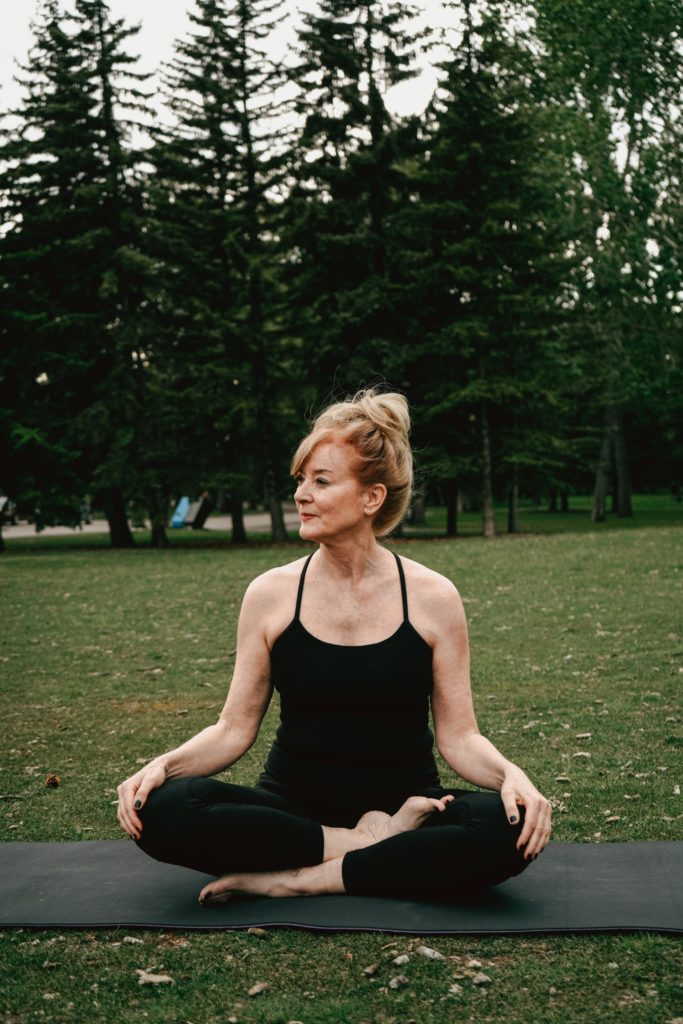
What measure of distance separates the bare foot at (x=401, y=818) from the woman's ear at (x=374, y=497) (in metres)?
1.07

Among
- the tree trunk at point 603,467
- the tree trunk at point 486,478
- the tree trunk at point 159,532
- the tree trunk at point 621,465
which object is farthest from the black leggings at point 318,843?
the tree trunk at point 621,465

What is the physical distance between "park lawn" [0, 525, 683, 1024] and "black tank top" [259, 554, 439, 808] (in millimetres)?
578

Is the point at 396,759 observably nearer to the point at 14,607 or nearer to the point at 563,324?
the point at 14,607

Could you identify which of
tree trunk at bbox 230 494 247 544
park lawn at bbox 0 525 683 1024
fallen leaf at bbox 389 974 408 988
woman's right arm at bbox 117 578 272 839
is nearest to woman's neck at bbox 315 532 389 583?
woman's right arm at bbox 117 578 272 839

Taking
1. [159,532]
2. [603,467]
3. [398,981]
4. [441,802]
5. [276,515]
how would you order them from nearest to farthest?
[398,981] < [441,802] < [276,515] < [159,532] < [603,467]

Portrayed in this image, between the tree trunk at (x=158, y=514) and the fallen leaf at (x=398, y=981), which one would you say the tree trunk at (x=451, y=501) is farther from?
the fallen leaf at (x=398, y=981)

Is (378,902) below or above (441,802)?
below

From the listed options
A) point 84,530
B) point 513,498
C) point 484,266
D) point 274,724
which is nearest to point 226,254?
point 484,266

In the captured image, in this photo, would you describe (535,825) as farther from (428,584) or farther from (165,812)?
(165,812)

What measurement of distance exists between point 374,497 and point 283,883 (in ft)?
4.85

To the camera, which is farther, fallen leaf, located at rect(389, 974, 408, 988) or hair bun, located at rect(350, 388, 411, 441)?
hair bun, located at rect(350, 388, 411, 441)

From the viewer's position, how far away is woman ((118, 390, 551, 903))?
368 centimetres

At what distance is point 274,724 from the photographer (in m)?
7.66

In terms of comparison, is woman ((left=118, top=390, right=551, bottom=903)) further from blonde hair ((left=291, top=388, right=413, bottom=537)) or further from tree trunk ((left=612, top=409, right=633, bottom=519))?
tree trunk ((left=612, top=409, right=633, bottom=519))
